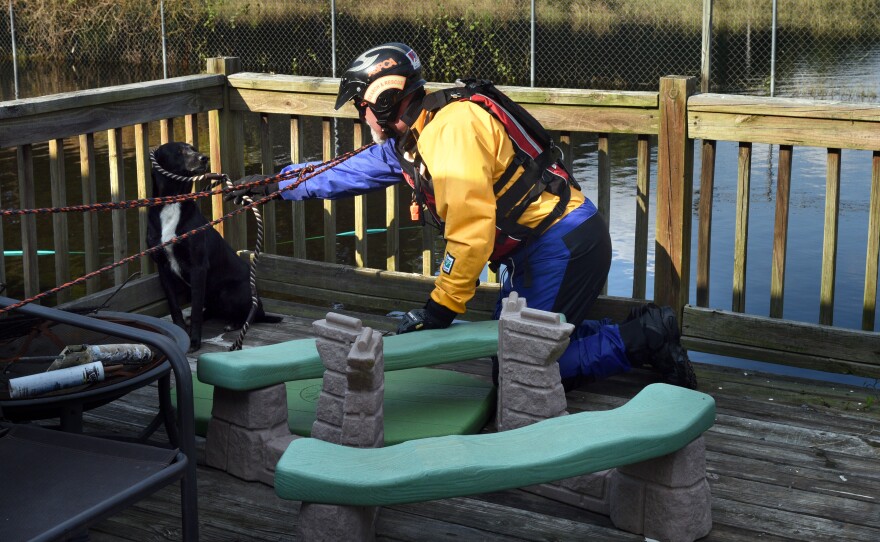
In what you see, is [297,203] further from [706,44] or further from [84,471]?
[706,44]

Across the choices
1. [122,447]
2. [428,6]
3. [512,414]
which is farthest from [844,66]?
[122,447]

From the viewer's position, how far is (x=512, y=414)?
3.64 metres

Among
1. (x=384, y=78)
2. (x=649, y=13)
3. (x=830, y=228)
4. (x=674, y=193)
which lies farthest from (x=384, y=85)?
(x=649, y=13)

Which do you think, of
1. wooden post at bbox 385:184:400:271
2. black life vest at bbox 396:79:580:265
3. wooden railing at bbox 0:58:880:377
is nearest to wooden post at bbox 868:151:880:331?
wooden railing at bbox 0:58:880:377

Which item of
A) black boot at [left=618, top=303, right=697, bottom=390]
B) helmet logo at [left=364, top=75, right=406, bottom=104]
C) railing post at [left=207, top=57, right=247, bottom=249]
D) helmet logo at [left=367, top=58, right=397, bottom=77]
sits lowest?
black boot at [left=618, top=303, right=697, bottom=390]

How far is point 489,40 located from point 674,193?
10.9 m

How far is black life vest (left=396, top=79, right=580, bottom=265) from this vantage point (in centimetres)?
415

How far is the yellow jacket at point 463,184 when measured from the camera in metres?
3.87

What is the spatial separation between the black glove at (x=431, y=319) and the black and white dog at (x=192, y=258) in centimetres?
140

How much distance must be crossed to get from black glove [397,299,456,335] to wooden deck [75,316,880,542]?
69 centimetres

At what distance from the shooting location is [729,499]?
360 cm

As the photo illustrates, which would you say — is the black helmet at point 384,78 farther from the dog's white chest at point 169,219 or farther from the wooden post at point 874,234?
the wooden post at point 874,234

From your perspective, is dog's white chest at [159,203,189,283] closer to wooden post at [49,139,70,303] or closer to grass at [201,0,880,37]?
wooden post at [49,139,70,303]

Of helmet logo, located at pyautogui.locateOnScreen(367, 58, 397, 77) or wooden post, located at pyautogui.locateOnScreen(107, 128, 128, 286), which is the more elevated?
helmet logo, located at pyautogui.locateOnScreen(367, 58, 397, 77)
